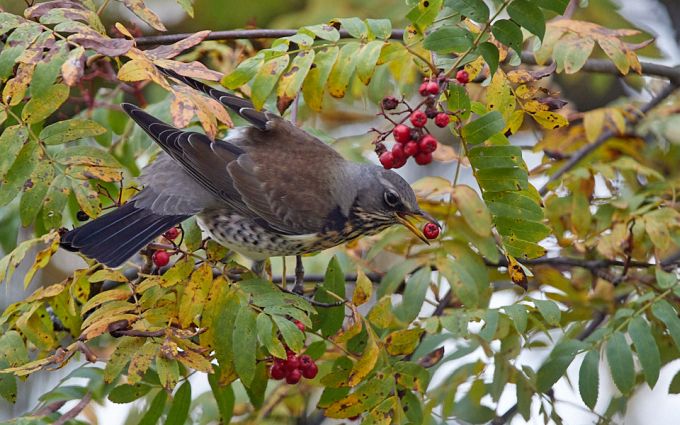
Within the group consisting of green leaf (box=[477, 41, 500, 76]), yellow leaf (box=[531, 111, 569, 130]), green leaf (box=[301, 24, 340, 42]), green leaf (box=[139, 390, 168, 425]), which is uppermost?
green leaf (box=[477, 41, 500, 76])

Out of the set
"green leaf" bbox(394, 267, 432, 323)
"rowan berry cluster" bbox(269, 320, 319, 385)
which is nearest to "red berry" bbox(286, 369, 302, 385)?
"rowan berry cluster" bbox(269, 320, 319, 385)

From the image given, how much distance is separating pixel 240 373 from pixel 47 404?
103 centimetres

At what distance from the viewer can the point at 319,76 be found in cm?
329

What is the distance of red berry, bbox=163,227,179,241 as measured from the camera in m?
3.60

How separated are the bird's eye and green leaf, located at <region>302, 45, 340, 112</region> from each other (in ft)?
1.99

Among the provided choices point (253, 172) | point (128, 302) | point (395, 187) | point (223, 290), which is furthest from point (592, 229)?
point (128, 302)

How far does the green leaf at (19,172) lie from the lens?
3082 millimetres

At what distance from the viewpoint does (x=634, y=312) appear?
11.1 ft

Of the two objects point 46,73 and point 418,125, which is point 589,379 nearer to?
point 418,125

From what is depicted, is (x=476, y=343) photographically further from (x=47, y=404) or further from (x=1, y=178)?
(x=1, y=178)

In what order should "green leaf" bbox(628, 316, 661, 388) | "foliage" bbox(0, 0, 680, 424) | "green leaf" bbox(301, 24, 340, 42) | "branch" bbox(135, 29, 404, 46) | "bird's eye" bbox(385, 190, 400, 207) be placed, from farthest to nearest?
"bird's eye" bbox(385, 190, 400, 207) → "branch" bbox(135, 29, 404, 46) → "green leaf" bbox(301, 24, 340, 42) → "green leaf" bbox(628, 316, 661, 388) → "foliage" bbox(0, 0, 680, 424)

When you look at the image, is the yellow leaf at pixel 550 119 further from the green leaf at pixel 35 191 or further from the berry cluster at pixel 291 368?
the green leaf at pixel 35 191

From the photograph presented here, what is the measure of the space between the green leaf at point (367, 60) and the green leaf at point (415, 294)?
0.83 metres

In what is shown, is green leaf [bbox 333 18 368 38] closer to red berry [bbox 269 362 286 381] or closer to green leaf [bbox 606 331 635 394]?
red berry [bbox 269 362 286 381]
